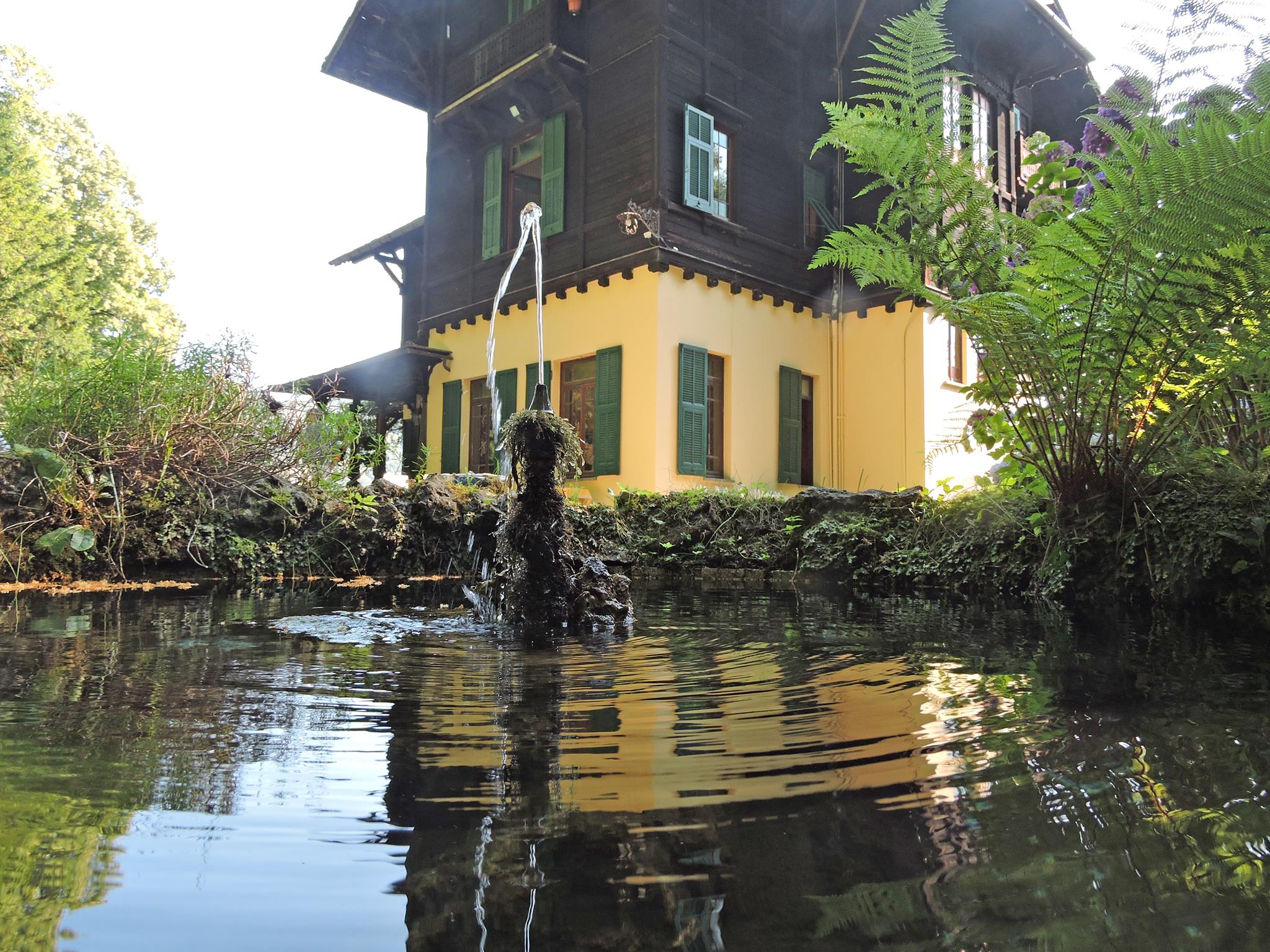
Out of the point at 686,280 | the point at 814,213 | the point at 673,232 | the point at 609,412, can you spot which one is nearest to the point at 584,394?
the point at 609,412

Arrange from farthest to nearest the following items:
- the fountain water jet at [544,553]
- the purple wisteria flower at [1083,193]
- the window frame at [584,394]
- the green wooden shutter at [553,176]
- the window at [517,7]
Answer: the window at [517,7] → the green wooden shutter at [553,176] → the window frame at [584,394] → the purple wisteria flower at [1083,193] → the fountain water jet at [544,553]

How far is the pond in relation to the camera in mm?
870

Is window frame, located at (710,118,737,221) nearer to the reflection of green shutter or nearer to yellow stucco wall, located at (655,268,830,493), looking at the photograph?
yellow stucco wall, located at (655,268,830,493)

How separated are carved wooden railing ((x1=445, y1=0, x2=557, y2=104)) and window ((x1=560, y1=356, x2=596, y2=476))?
184 inches

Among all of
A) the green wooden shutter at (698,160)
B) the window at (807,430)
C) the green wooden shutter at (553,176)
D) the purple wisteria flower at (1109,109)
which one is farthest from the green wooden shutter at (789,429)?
the purple wisteria flower at (1109,109)

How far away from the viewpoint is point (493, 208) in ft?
46.6

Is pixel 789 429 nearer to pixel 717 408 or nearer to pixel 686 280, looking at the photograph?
pixel 717 408

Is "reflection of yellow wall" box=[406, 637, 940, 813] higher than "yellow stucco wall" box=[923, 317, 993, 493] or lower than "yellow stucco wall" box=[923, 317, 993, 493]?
lower

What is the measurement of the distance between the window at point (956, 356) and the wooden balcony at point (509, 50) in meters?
7.53

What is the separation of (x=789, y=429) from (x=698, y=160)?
422 cm

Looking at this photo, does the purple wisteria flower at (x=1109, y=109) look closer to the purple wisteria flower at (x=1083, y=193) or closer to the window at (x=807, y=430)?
the purple wisteria flower at (x=1083, y=193)

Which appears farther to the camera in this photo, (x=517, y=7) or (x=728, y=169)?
(x=517, y=7)

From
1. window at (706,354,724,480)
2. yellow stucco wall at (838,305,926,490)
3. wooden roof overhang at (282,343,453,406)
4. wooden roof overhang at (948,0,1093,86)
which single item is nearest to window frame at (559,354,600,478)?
window at (706,354,724,480)

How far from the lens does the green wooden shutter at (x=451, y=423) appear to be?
14.5 metres
